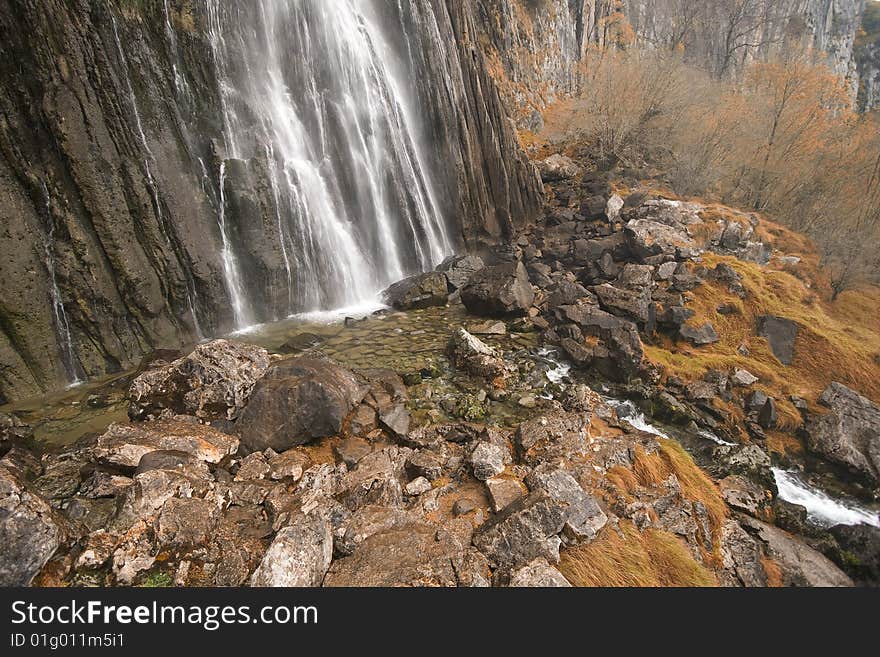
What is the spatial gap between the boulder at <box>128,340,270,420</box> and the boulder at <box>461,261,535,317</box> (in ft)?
27.9

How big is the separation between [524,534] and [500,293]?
9731 millimetres

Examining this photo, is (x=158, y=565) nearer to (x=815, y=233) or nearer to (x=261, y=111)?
(x=261, y=111)

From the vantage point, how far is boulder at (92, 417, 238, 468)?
5.79 metres

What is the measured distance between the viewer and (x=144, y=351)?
1095cm

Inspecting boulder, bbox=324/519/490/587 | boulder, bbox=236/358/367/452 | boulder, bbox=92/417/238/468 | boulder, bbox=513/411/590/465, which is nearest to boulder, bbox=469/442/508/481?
boulder, bbox=513/411/590/465

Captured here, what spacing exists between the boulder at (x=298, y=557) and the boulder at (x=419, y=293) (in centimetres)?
1078

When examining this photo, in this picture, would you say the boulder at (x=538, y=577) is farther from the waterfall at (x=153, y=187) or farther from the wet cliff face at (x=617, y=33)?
the wet cliff face at (x=617, y=33)

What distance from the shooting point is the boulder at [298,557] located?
4.09 metres

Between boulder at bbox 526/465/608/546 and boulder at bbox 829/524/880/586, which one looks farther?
boulder at bbox 829/524/880/586

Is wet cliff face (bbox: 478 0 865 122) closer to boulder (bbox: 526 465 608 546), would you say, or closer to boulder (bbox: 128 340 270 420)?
boulder (bbox: 526 465 608 546)

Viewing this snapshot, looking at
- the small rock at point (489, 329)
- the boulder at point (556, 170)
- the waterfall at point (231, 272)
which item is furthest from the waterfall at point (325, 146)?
the boulder at point (556, 170)

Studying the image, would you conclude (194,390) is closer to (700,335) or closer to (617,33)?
(700,335)

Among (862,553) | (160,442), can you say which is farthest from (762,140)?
(160,442)

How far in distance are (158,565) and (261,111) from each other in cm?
1472
